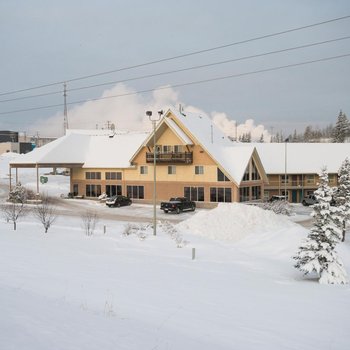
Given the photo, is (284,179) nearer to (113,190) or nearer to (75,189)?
(113,190)

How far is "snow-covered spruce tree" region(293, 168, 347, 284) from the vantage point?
1866cm

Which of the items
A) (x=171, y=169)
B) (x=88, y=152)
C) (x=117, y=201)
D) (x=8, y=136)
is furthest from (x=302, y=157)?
(x=8, y=136)

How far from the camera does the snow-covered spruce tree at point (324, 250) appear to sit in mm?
18656

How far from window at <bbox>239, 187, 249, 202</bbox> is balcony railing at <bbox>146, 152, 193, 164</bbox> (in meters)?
6.92

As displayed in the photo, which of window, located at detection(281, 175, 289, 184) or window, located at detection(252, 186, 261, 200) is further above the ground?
window, located at detection(281, 175, 289, 184)

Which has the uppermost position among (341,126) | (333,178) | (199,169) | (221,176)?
(341,126)

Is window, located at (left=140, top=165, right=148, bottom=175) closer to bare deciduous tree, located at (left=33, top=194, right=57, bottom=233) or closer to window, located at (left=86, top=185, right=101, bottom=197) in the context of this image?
window, located at (left=86, top=185, right=101, bottom=197)

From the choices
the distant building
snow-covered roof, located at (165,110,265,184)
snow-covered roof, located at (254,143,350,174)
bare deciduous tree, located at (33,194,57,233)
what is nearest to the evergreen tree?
snow-covered roof, located at (254,143,350,174)

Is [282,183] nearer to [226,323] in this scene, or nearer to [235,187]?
[235,187]

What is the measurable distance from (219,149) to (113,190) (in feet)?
51.0

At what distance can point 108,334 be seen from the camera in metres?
8.44

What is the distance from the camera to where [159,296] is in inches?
525

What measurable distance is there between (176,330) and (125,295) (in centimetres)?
352

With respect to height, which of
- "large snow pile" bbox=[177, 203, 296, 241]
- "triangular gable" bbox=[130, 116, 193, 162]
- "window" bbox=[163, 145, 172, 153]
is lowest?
"large snow pile" bbox=[177, 203, 296, 241]
